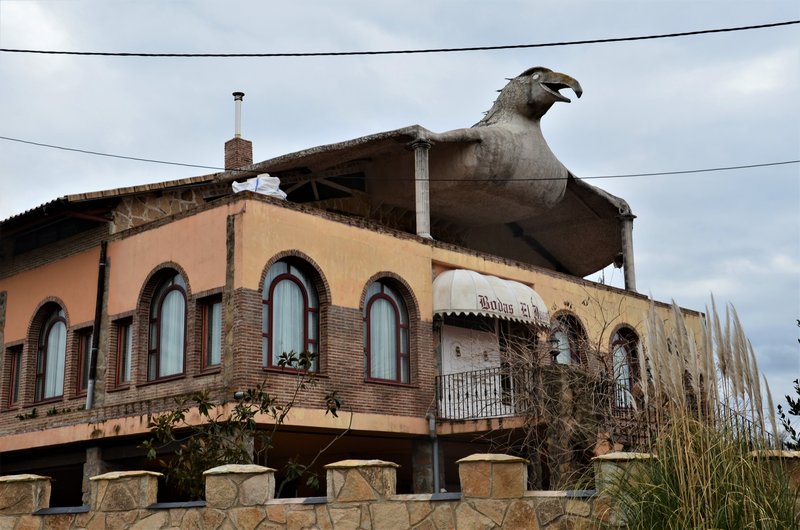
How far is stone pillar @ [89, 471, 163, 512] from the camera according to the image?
12625 millimetres

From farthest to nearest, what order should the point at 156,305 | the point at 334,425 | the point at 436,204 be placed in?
the point at 436,204 → the point at 156,305 → the point at 334,425

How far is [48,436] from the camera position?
22.0 m

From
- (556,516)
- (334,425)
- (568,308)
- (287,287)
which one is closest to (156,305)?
(287,287)

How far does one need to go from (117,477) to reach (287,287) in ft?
23.2

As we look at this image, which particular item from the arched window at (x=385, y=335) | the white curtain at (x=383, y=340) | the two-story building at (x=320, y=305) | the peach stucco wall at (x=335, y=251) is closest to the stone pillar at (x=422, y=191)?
the two-story building at (x=320, y=305)

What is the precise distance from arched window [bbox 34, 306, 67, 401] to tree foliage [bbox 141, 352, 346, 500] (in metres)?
4.66

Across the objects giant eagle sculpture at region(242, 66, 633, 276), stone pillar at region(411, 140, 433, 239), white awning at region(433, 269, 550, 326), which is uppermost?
giant eagle sculpture at region(242, 66, 633, 276)

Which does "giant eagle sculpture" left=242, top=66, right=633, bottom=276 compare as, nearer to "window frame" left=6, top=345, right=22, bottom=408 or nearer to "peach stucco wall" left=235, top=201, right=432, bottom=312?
"peach stucco wall" left=235, top=201, right=432, bottom=312

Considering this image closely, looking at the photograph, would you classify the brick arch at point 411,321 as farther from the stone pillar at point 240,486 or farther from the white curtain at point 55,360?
the stone pillar at point 240,486

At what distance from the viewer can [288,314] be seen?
19.3m

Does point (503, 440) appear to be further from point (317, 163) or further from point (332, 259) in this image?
point (317, 163)

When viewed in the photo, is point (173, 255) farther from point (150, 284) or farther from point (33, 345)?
point (33, 345)

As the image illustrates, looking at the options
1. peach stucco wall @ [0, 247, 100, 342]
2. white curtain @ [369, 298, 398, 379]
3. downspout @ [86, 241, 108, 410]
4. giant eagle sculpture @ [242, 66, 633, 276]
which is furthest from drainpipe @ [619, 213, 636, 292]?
peach stucco wall @ [0, 247, 100, 342]

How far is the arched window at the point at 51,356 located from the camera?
A: 2306 centimetres
